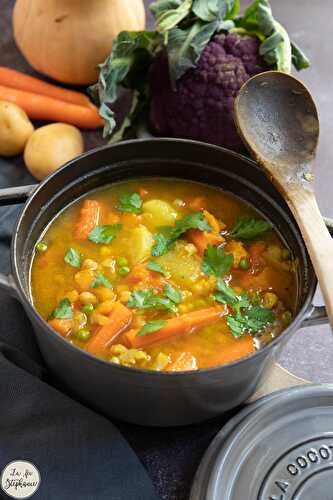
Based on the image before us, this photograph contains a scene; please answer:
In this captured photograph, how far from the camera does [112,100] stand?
268 cm

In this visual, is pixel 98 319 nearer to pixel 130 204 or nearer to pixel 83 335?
pixel 83 335

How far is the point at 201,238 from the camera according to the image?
2.15 meters

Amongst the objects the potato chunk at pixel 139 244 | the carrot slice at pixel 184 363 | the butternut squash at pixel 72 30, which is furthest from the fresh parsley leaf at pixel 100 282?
the butternut squash at pixel 72 30

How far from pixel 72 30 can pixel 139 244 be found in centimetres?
108


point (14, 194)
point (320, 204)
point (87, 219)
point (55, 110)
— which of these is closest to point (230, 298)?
point (87, 219)

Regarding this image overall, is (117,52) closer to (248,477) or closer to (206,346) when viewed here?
(206,346)

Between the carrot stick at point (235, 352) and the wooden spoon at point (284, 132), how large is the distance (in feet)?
1.14

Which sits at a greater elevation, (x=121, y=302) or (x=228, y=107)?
(x=228, y=107)

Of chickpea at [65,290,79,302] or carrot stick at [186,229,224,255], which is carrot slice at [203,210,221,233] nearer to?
carrot stick at [186,229,224,255]

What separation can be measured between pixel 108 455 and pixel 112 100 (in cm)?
139

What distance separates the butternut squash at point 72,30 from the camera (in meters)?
2.74

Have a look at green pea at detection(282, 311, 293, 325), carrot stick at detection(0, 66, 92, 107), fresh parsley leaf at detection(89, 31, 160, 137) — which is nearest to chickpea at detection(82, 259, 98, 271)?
green pea at detection(282, 311, 293, 325)

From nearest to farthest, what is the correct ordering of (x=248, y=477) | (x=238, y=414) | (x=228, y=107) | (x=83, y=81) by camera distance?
1. (x=248, y=477)
2. (x=238, y=414)
3. (x=228, y=107)
4. (x=83, y=81)

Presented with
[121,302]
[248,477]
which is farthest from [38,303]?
[248,477]
